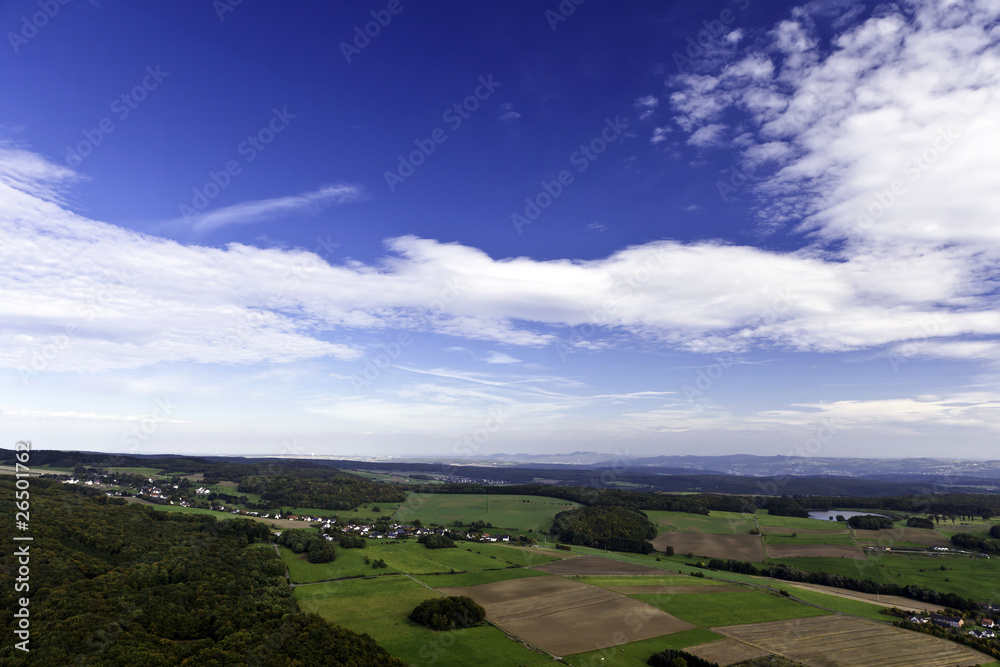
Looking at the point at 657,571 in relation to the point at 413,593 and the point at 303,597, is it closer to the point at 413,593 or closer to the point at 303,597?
the point at 413,593

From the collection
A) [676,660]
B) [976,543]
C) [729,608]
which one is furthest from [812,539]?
[676,660]

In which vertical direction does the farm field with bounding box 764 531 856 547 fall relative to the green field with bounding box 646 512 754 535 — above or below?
above

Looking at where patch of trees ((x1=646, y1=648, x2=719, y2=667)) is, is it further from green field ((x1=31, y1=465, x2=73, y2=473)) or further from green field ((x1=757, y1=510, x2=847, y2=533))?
green field ((x1=31, y1=465, x2=73, y2=473))

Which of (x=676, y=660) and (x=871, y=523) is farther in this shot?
(x=871, y=523)

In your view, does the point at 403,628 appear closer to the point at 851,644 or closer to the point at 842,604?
the point at 851,644

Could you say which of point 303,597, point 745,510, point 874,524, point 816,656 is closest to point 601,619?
point 816,656

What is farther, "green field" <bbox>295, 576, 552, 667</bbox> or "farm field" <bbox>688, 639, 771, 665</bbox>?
"farm field" <bbox>688, 639, 771, 665</bbox>

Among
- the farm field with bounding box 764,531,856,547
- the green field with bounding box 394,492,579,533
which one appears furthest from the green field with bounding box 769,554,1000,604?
the green field with bounding box 394,492,579,533
